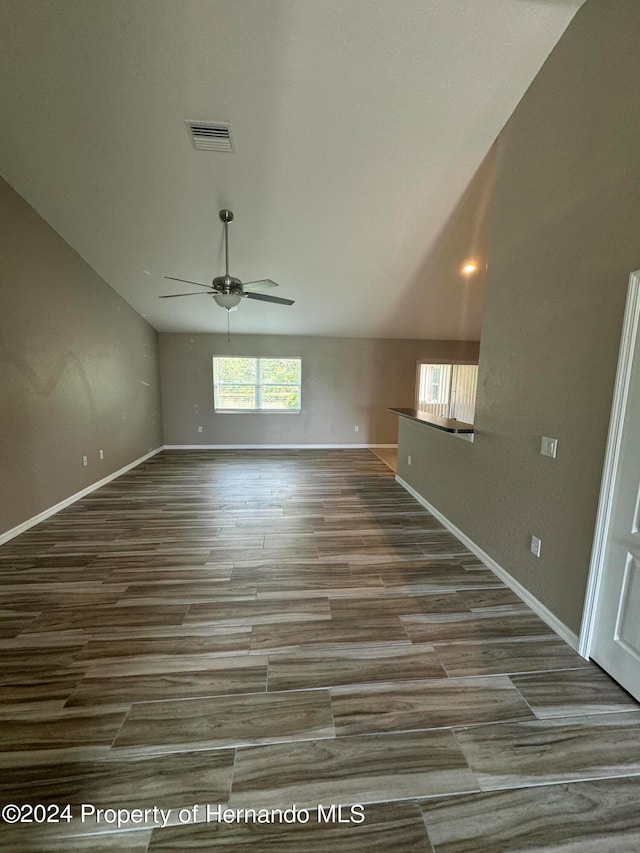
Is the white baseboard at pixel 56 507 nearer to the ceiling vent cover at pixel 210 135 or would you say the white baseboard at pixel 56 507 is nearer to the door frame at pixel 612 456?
the ceiling vent cover at pixel 210 135

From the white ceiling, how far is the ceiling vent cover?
2.3 inches

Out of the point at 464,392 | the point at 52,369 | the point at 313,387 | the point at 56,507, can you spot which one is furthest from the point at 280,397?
the point at 56,507

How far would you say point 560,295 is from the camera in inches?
77.0

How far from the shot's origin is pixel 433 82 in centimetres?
238

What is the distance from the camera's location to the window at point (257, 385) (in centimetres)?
688

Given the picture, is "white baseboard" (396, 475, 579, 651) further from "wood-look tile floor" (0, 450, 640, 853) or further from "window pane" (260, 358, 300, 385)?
"window pane" (260, 358, 300, 385)

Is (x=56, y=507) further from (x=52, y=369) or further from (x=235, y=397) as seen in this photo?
(x=235, y=397)

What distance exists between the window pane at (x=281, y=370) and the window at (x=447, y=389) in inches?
105

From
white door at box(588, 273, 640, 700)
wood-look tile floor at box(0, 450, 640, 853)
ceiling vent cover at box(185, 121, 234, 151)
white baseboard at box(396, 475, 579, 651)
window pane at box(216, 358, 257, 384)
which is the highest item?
ceiling vent cover at box(185, 121, 234, 151)

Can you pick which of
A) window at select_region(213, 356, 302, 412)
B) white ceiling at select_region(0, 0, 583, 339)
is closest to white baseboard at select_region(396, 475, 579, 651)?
white ceiling at select_region(0, 0, 583, 339)

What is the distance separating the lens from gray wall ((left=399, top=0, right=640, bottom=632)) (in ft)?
5.36

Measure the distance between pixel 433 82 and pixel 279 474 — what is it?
14.6 ft

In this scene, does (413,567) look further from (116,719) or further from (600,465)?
(116,719)

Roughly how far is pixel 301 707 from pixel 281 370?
6050 mm
